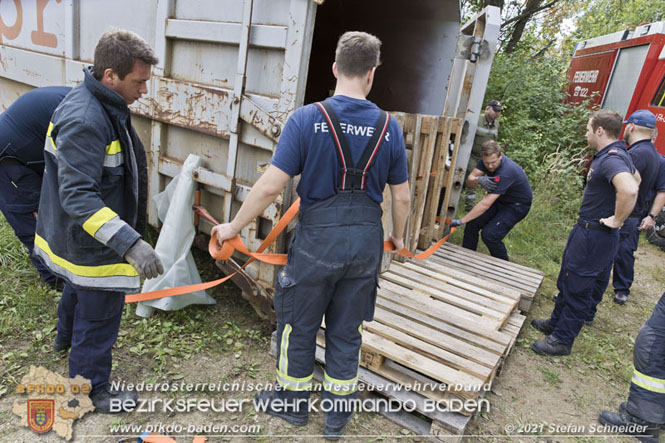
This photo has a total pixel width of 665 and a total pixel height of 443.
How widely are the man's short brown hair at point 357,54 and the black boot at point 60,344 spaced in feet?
8.25

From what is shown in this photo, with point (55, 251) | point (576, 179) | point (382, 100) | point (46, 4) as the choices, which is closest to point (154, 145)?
point (55, 251)

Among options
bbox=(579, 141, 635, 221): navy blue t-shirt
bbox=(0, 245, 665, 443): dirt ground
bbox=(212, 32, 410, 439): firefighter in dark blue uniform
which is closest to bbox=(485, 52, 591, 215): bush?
bbox=(0, 245, 665, 443): dirt ground

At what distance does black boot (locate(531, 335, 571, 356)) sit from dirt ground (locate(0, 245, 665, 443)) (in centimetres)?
6

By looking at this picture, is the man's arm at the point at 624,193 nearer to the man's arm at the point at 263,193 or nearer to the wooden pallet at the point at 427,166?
the wooden pallet at the point at 427,166

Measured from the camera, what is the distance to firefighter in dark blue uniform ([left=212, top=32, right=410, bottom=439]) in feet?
6.85

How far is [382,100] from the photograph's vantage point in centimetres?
534

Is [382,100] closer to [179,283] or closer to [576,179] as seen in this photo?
[179,283]

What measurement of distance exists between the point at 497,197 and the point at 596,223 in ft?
4.57

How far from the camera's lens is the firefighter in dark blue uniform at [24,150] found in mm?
3043

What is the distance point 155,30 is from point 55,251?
197 cm

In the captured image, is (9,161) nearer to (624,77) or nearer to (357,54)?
(357,54)

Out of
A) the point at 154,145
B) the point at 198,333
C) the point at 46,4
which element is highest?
the point at 46,4

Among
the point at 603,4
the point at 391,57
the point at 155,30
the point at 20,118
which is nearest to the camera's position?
the point at 20,118

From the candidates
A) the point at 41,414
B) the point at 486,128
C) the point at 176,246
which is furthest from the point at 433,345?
the point at 486,128
